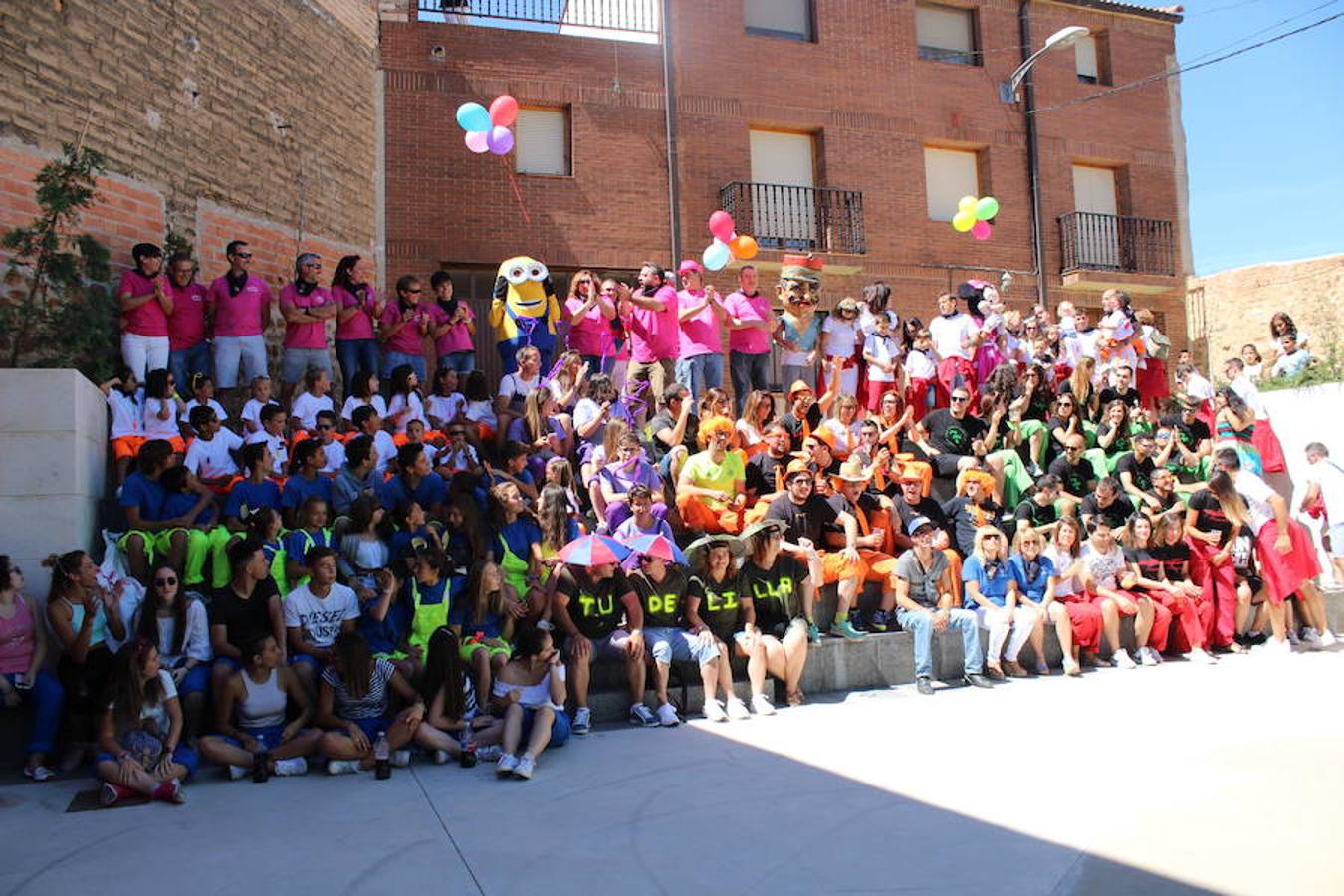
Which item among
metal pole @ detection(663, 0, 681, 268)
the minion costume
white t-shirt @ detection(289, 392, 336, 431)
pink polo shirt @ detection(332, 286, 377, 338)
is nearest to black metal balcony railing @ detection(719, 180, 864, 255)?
metal pole @ detection(663, 0, 681, 268)

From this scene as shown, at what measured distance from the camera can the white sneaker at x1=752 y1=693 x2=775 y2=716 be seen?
24.6 ft

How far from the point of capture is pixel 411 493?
8.47 meters

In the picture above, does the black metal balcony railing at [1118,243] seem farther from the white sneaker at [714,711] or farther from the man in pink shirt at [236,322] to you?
the white sneaker at [714,711]

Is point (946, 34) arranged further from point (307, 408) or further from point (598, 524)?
point (307, 408)

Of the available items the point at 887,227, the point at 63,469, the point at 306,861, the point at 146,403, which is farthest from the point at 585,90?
the point at 306,861

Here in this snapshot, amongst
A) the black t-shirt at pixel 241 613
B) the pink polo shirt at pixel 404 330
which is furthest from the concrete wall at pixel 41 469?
the pink polo shirt at pixel 404 330

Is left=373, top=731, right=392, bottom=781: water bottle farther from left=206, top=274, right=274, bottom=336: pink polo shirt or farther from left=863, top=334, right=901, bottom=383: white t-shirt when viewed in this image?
left=863, top=334, right=901, bottom=383: white t-shirt

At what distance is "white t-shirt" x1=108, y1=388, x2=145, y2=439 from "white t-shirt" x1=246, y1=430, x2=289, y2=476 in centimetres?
79

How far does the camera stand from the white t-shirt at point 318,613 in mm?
6816

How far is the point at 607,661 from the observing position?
7.55 m

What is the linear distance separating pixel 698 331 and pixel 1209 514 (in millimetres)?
5093

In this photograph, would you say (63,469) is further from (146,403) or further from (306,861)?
(306,861)

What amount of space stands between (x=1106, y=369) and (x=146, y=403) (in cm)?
999

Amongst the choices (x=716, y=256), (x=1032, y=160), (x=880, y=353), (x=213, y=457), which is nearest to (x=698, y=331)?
(x=880, y=353)
